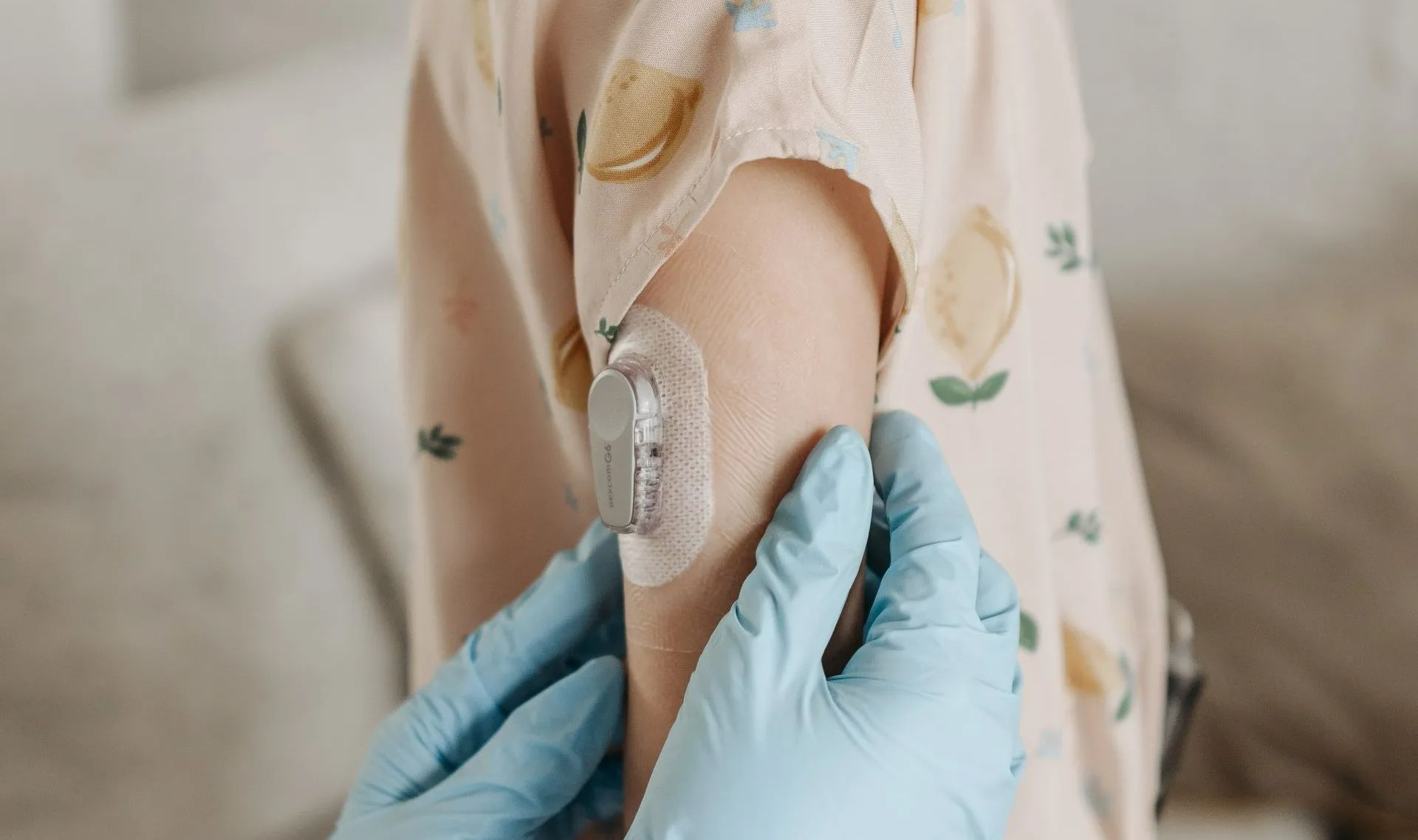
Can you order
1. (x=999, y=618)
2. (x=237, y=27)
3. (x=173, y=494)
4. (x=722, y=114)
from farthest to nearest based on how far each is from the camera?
(x=237, y=27), (x=173, y=494), (x=999, y=618), (x=722, y=114)

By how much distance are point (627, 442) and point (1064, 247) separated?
373 millimetres

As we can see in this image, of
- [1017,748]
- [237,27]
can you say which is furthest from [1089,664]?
[237,27]

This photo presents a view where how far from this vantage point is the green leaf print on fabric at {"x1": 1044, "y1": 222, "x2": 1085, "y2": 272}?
25.3 inches

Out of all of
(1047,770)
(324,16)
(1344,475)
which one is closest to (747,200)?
(1047,770)

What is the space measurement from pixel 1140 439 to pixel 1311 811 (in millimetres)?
442

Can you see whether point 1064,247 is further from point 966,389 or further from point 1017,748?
point 1017,748

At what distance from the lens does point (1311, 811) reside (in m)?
1.05

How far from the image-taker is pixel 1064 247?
65 centimetres

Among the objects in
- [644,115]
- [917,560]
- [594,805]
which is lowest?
[594,805]

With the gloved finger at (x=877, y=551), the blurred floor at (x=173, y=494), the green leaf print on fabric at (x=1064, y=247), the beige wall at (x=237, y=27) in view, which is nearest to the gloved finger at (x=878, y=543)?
the gloved finger at (x=877, y=551)

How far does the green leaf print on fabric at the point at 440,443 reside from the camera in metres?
0.68

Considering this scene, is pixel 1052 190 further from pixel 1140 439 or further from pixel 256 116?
pixel 256 116

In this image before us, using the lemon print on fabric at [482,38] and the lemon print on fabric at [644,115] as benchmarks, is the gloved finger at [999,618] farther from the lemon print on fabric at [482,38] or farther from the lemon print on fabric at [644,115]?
the lemon print on fabric at [482,38]

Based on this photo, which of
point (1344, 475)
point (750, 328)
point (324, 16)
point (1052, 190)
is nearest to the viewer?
point (750, 328)
